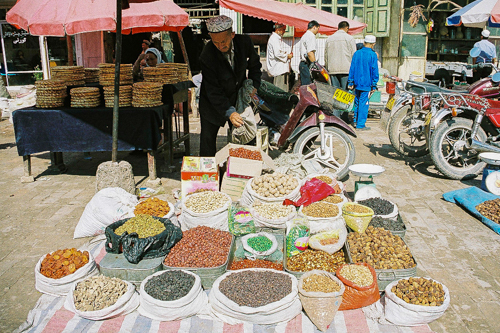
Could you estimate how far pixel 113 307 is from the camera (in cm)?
279

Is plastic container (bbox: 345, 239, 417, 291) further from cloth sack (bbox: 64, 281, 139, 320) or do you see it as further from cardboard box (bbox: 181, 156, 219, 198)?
cardboard box (bbox: 181, 156, 219, 198)

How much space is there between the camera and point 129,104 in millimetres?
5391

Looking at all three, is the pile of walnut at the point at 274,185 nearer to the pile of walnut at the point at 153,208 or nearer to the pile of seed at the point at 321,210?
the pile of seed at the point at 321,210

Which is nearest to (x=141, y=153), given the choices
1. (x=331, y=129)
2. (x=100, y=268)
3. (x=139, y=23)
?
(x=139, y=23)

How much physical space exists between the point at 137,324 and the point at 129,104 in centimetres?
334

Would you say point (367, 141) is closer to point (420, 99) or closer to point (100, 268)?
point (420, 99)

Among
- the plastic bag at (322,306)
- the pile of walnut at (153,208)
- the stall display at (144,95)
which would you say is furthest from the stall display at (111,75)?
the plastic bag at (322,306)

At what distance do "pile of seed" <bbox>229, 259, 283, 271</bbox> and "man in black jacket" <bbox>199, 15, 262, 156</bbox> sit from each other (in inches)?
71.9

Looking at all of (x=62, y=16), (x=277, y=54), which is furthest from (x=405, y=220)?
(x=277, y=54)

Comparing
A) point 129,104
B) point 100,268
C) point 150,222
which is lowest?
point 100,268

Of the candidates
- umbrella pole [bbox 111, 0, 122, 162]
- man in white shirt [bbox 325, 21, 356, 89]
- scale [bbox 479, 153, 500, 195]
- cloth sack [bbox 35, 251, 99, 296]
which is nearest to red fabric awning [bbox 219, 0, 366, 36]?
man in white shirt [bbox 325, 21, 356, 89]

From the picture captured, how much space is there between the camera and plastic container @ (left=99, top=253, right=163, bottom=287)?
3.16m

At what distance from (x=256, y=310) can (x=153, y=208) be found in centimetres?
168

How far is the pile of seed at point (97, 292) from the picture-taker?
9.29ft
